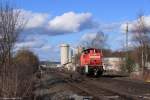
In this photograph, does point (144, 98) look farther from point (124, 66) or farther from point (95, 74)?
point (124, 66)

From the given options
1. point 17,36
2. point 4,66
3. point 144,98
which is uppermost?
point 17,36

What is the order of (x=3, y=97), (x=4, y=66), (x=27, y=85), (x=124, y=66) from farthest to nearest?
(x=124, y=66), (x=4, y=66), (x=27, y=85), (x=3, y=97)

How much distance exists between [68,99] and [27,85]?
3117 millimetres

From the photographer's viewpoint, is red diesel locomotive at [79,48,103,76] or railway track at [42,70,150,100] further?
red diesel locomotive at [79,48,103,76]

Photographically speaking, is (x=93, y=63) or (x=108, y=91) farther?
(x=93, y=63)

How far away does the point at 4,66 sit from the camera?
24.8m

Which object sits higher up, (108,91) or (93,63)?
(93,63)

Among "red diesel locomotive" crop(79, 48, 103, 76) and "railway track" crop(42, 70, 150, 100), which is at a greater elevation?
"red diesel locomotive" crop(79, 48, 103, 76)

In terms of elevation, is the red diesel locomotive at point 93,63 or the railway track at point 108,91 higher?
the red diesel locomotive at point 93,63

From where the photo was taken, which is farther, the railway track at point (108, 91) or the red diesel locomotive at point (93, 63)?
the red diesel locomotive at point (93, 63)

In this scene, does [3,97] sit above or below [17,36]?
below

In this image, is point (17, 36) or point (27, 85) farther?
point (17, 36)

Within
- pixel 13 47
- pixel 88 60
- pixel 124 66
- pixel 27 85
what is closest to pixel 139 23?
pixel 124 66

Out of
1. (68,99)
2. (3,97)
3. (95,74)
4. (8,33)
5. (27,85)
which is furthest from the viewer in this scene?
(95,74)
